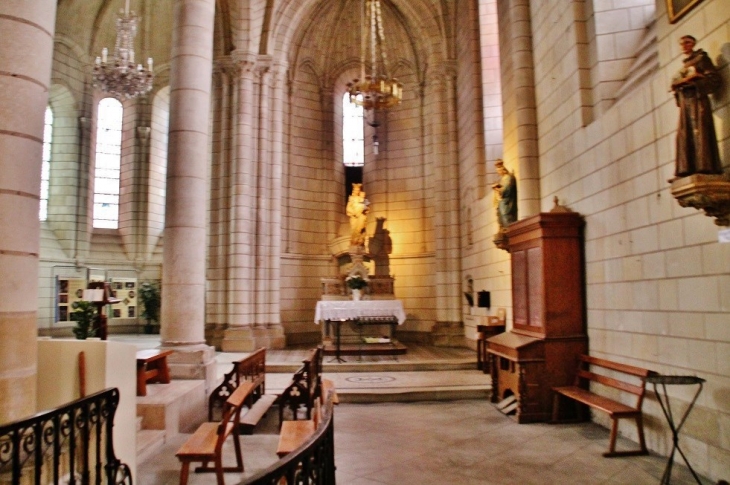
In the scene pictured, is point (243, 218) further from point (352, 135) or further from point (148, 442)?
point (148, 442)

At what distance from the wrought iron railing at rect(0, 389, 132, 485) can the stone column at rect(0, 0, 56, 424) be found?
Result: 391 mm

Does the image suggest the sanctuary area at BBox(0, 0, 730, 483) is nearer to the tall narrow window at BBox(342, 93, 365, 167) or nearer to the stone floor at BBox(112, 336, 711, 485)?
the tall narrow window at BBox(342, 93, 365, 167)

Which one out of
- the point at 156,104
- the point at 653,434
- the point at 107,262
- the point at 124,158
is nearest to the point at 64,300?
the point at 107,262

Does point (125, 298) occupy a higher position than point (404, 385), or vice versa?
point (125, 298)

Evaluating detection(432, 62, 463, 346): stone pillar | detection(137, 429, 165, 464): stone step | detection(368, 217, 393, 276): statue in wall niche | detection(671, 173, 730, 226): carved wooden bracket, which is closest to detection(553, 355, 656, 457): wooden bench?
detection(671, 173, 730, 226): carved wooden bracket

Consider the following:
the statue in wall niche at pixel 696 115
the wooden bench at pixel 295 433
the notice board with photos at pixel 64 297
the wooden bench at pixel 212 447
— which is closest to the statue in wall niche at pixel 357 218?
the notice board with photos at pixel 64 297

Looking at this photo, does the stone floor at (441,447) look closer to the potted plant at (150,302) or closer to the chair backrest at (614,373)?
the chair backrest at (614,373)

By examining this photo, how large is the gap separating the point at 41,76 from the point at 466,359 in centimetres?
930

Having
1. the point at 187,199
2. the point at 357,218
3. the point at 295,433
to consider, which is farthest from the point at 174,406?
the point at 357,218

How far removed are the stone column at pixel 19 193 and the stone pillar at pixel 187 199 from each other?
3698mm

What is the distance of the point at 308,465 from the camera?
87.3 inches

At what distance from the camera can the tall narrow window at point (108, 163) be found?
1828 cm

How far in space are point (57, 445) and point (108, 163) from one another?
1696 centimetres

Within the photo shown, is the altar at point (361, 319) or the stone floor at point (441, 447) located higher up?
the altar at point (361, 319)
